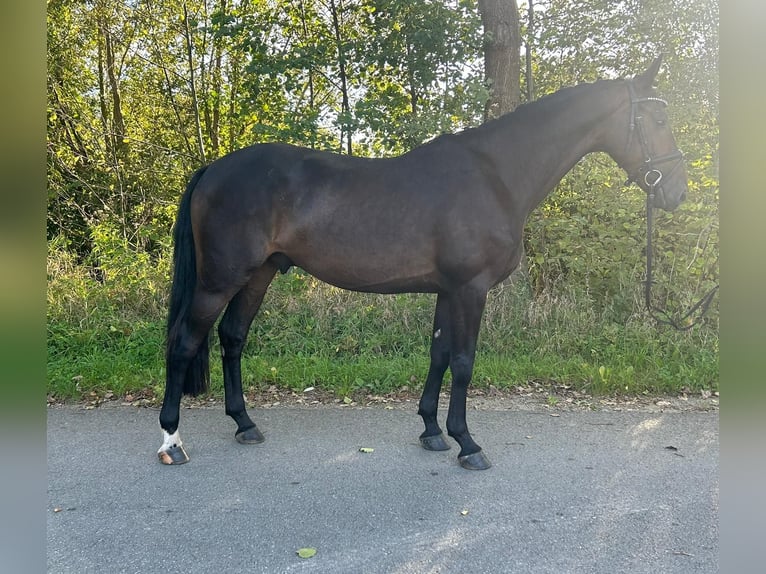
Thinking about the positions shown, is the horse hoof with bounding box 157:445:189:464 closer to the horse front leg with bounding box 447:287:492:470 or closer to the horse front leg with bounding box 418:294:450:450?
the horse front leg with bounding box 418:294:450:450

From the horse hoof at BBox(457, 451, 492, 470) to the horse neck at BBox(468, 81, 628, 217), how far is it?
1522 mm

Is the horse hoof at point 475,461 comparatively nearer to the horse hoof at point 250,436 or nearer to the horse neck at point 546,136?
the horse hoof at point 250,436

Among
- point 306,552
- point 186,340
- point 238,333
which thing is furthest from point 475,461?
Answer: point 186,340

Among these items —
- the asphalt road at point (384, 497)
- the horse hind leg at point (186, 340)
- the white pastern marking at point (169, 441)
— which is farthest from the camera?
the horse hind leg at point (186, 340)

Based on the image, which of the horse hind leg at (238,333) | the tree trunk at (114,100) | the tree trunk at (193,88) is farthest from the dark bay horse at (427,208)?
the tree trunk at (114,100)

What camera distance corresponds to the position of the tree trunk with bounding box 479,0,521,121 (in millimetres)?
6453

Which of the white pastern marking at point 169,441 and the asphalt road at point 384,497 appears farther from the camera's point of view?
the white pastern marking at point 169,441

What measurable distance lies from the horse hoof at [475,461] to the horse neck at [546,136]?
1.52m

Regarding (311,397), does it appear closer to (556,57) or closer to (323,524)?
(323,524)

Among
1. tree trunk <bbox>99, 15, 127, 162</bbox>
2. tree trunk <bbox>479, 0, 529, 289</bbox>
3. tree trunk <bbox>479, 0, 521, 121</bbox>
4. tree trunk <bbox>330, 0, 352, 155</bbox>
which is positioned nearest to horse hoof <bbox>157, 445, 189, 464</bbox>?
tree trunk <bbox>330, 0, 352, 155</bbox>

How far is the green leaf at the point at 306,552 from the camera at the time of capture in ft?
7.32
